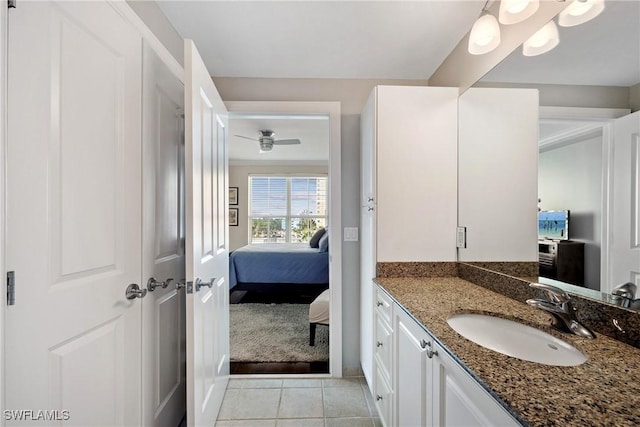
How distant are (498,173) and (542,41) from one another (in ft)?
2.15

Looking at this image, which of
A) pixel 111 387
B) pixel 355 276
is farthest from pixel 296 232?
pixel 111 387

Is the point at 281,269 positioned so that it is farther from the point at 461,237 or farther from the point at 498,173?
the point at 498,173

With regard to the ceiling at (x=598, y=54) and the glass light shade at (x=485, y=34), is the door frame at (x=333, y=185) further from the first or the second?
the ceiling at (x=598, y=54)

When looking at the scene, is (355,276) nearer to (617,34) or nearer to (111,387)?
(111,387)

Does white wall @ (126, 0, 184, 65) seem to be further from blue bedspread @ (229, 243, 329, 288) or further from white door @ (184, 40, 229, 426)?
blue bedspread @ (229, 243, 329, 288)

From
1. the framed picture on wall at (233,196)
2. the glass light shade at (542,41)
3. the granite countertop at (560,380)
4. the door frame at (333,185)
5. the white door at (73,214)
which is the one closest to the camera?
the granite countertop at (560,380)

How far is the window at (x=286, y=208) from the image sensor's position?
21.5 feet

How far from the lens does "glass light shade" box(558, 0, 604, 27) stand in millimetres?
992

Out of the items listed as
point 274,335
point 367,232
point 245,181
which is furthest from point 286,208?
point 367,232

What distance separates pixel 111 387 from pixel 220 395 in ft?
2.90

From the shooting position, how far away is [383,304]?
1.57m

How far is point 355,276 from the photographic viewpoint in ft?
7.26

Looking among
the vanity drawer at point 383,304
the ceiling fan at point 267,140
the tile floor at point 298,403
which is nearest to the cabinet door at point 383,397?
the tile floor at point 298,403

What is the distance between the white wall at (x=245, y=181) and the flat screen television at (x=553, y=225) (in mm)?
5380
